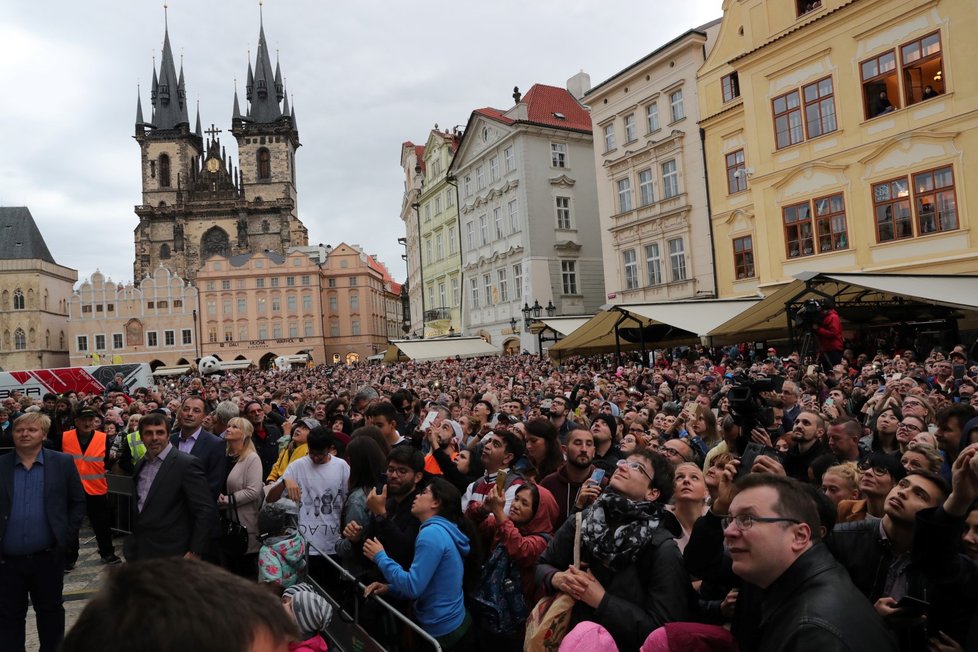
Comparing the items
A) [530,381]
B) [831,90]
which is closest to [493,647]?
[530,381]

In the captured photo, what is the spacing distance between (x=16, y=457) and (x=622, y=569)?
465cm

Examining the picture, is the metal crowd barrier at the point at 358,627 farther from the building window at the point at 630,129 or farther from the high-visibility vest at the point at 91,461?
the building window at the point at 630,129

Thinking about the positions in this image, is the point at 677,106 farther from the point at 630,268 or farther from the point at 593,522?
the point at 593,522

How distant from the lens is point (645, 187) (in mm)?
29172

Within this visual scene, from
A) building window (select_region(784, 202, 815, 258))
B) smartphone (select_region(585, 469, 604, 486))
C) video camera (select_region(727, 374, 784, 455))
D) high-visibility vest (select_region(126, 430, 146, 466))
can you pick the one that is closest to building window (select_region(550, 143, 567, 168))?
building window (select_region(784, 202, 815, 258))

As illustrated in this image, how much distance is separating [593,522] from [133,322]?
261 feet

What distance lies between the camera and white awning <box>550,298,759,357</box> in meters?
17.2

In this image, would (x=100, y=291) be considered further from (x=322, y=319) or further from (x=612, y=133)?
(x=612, y=133)

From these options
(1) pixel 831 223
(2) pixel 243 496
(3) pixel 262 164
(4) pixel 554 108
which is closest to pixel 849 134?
(1) pixel 831 223

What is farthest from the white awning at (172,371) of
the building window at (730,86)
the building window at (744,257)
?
the building window at (730,86)

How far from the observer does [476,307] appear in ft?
133

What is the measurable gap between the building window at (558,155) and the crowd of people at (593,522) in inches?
1195

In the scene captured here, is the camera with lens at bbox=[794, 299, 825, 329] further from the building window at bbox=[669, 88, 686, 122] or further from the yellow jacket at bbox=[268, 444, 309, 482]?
the building window at bbox=[669, 88, 686, 122]

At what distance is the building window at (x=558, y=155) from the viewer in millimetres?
36531
